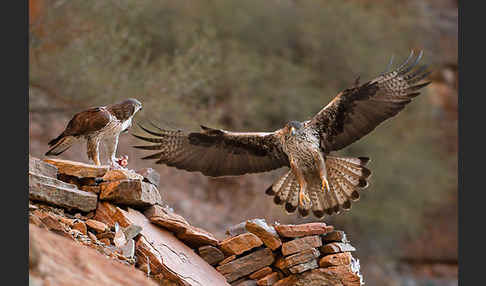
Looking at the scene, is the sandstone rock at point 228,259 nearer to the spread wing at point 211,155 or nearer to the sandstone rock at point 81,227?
the spread wing at point 211,155

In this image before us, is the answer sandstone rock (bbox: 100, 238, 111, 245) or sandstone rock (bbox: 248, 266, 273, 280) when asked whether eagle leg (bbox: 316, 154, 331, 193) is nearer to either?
sandstone rock (bbox: 248, 266, 273, 280)

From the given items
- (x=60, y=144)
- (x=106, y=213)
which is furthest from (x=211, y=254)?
(x=60, y=144)

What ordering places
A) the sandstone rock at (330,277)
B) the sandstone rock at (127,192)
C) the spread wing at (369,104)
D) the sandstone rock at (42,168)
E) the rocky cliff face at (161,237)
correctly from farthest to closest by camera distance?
the spread wing at (369,104)
the sandstone rock at (330,277)
the sandstone rock at (127,192)
the sandstone rock at (42,168)
the rocky cliff face at (161,237)

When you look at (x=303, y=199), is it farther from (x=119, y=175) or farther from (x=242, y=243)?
(x=119, y=175)

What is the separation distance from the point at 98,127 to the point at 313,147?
1949mm

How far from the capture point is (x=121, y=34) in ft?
28.3

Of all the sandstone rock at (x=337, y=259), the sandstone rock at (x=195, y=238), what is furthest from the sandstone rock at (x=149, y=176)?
the sandstone rock at (x=337, y=259)

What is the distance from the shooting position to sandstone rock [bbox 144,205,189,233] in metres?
4.59

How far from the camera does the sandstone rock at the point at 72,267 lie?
279 centimetres

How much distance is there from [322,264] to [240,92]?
8136mm

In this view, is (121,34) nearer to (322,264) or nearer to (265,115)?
(265,115)

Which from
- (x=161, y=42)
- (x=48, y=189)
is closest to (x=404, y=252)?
(x=161, y=42)

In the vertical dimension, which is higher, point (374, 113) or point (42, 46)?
point (42, 46)

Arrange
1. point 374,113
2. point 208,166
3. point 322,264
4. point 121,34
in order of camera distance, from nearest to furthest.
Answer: point 322,264 < point 374,113 < point 208,166 < point 121,34
